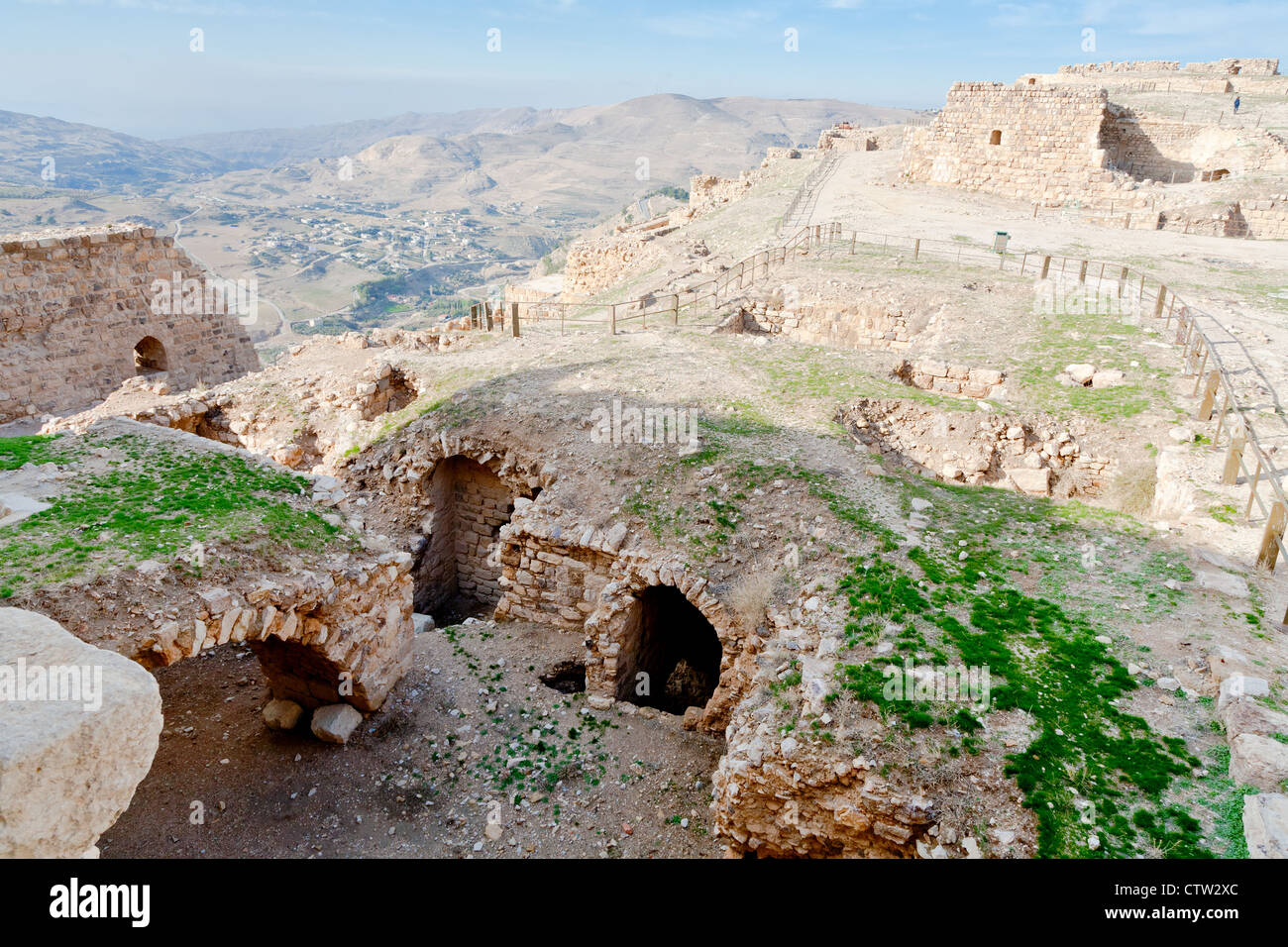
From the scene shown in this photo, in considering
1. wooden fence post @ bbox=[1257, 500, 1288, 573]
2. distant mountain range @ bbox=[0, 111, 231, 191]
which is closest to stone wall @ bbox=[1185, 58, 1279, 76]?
wooden fence post @ bbox=[1257, 500, 1288, 573]

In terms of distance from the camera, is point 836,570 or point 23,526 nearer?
point 23,526

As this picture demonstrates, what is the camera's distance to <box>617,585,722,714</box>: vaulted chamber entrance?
10.6 meters

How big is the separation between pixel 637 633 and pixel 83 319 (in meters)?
16.7

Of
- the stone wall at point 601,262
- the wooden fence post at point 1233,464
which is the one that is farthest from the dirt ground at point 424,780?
the stone wall at point 601,262

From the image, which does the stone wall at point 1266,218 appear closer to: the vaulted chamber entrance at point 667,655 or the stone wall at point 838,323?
the stone wall at point 838,323

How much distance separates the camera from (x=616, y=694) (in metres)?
10.3

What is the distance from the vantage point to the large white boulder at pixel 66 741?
394cm

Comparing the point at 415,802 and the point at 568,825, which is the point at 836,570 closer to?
the point at 568,825

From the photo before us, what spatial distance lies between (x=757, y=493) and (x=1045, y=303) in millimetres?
12101

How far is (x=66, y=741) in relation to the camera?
163 inches

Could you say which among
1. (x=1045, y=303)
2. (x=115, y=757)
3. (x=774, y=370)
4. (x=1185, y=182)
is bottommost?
(x=115, y=757)

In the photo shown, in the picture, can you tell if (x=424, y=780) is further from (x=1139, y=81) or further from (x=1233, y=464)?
(x=1139, y=81)

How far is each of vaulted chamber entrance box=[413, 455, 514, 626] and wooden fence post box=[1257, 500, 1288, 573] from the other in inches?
434

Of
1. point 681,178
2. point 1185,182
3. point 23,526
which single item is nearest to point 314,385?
point 23,526
